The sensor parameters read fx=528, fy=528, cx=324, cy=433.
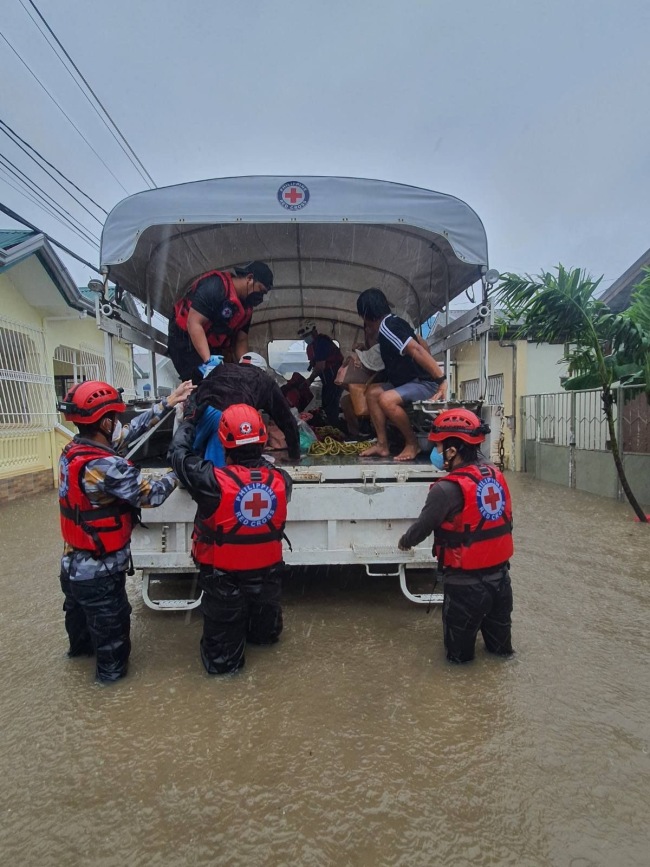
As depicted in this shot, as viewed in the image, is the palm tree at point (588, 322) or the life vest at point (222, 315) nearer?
the life vest at point (222, 315)

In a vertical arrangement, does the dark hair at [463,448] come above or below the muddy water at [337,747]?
above

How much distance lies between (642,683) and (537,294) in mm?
5145

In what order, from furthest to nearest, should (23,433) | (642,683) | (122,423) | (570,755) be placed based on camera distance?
1. (23,433)
2. (122,423)
3. (642,683)
4. (570,755)

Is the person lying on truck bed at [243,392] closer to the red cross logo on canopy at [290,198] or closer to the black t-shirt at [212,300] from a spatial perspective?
the black t-shirt at [212,300]

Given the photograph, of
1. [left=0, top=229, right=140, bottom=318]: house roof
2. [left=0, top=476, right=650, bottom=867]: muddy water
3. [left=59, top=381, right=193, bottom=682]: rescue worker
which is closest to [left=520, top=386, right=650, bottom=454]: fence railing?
[left=0, top=476, right=650, bottom=867]: muddy water

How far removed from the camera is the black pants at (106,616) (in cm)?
273

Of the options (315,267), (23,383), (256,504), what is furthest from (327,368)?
(23,383)

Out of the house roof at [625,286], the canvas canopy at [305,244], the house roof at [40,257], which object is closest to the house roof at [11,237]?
the house roof at [40,257]

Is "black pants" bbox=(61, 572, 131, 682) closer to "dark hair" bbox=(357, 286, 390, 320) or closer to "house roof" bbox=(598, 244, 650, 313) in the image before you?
"dark hair" bbox=(357, 286, 390, 320)

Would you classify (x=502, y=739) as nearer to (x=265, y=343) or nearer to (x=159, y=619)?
(x=159, y=619)

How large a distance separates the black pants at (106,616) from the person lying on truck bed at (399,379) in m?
2.13

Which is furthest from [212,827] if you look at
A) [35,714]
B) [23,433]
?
[23,433]

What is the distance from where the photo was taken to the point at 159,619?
12.4 feet

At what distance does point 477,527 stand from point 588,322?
5.01 meters
